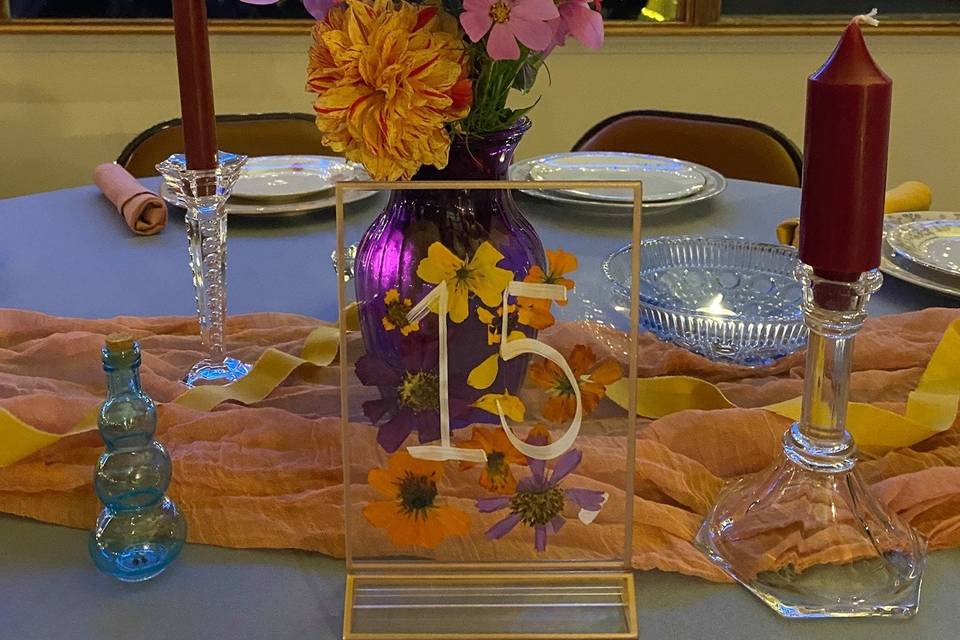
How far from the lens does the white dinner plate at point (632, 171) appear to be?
131 centimetres

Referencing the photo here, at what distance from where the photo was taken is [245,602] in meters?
0.57

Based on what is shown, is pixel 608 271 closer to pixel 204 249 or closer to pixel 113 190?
pixel 204 249

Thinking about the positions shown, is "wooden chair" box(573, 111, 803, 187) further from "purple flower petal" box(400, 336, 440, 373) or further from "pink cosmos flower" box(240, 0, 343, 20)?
"purple flower petal" box(400, 336, 440, 373)

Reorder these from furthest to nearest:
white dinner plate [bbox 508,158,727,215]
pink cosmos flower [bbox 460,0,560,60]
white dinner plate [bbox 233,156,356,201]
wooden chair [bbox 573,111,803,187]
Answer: wooden chair [bbox 573,111,803,187] → white dinner plate [bbox 233,156,356,201] → white dinner plate [bbox 508,158,727,215] → pink cosmos flower [bbox 460,0,560,60]

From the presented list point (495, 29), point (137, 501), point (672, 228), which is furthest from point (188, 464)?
point (672, 228)

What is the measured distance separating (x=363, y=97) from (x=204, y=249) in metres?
0.26

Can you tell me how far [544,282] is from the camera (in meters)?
0.57

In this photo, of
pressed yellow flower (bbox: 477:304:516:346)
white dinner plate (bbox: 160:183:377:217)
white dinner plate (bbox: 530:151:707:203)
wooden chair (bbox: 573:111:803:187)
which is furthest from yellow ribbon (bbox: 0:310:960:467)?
wooden chair (bbox: 573:111:803:187)

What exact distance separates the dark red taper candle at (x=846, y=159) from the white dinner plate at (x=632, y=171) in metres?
0.73

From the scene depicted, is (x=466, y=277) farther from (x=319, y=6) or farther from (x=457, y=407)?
(x=319, y=6)

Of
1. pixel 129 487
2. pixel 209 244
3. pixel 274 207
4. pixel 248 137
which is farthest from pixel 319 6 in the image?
pixel 248 137

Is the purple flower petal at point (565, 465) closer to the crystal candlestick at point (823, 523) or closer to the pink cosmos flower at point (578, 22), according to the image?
the crystal candlestick at point (823, 523)

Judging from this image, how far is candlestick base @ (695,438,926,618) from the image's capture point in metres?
0.56

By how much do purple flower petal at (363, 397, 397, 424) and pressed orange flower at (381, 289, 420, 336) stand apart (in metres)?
0.04
